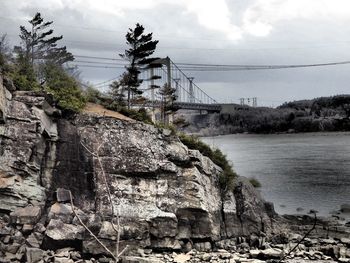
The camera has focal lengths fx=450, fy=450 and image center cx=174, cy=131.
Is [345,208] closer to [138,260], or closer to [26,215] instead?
[138,260]

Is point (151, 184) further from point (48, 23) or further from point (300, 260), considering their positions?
point (48, 23)

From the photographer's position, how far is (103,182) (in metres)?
18.1

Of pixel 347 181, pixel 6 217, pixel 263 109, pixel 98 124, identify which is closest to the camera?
pixel 6 217

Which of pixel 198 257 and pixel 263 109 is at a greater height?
pixel 263 109

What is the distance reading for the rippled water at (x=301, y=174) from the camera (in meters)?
32.1

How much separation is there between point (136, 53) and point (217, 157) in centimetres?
846

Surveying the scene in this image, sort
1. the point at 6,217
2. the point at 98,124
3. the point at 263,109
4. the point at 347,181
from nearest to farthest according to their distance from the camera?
the point at 6,217 → the point at 98,124 → the point at 347,181 → the point at 263,109

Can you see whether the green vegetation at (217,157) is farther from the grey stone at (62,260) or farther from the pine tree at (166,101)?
the pine tree at (166,101)

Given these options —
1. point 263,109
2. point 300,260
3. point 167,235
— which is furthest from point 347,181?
point 263,109

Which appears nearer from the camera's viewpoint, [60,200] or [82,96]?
[60,200]

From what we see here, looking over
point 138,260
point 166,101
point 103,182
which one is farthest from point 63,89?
point 166,101

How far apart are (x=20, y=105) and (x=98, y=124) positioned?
10.5 feet

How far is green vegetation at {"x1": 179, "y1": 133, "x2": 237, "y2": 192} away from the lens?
21.1m

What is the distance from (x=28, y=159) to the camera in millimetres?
17469
